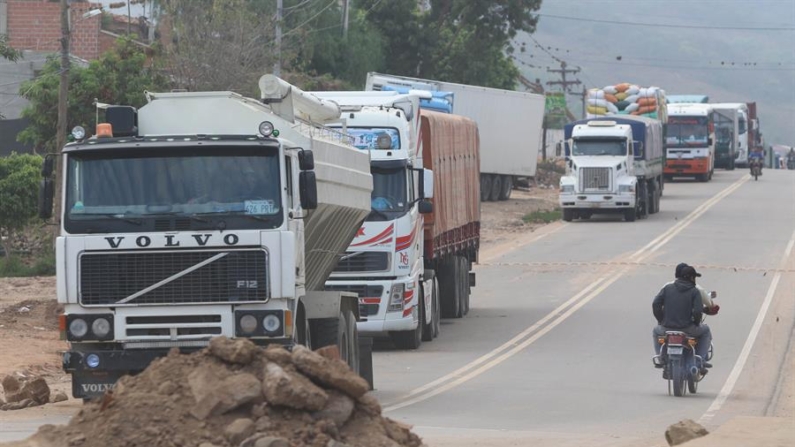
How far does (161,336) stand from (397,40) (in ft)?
169

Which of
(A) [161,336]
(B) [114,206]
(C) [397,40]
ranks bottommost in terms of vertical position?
(A) [161,336]

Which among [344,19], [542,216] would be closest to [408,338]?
[542,216]

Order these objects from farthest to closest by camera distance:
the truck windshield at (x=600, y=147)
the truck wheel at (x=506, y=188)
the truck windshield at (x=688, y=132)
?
1. the truck windshield at (x=688, y=132)
2. the truck wheel at (x=506, y=188)
3. the truck windshield at (x=600, y=147)

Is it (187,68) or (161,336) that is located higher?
(187,68)

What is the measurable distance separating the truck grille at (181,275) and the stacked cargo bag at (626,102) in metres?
44.7

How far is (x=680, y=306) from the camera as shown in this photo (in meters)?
16.9

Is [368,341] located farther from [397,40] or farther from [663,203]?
[397,40]

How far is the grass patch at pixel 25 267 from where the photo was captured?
102 ft

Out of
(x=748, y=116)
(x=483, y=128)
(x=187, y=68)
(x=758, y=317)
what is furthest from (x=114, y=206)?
(x=748, y=116)

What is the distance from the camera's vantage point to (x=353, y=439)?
10.7m

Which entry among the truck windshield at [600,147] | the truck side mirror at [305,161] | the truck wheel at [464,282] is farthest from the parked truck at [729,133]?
the truck side mirror at [305,161]

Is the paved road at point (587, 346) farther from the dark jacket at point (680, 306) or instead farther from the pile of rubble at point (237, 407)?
the pile of rubble at point (237, 407)

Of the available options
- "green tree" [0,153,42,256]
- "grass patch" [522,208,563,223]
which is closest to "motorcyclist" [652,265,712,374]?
"green tree" [0,153,42,256]

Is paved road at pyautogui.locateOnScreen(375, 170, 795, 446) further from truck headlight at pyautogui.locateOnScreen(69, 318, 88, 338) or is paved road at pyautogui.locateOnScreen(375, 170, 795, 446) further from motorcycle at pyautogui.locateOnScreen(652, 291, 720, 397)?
truck headlight at pyautogui.locateOnScreen(69, 318, 88, 338)
